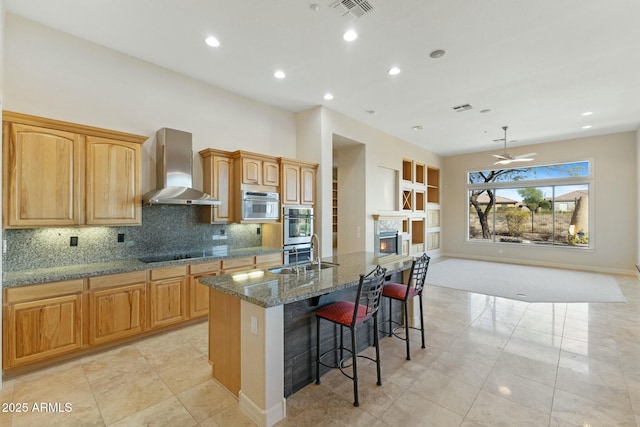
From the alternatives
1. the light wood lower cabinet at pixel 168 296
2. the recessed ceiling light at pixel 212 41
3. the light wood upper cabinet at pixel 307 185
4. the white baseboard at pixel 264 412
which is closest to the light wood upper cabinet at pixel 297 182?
the light wood upper cabinet at pixel 307 185

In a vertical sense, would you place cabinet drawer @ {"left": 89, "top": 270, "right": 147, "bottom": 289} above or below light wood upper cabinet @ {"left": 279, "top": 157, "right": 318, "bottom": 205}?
below

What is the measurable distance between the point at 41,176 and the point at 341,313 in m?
3.22

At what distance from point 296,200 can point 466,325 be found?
3153mm

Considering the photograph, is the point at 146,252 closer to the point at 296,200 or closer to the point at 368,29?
the point at 296,200

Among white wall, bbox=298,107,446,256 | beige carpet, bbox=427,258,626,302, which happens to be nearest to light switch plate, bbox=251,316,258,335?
white wall, bbox=298,107,446,256

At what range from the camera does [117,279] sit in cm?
307

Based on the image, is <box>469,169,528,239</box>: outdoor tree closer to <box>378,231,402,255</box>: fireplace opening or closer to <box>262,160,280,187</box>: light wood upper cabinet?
<box>378,231,402,255</box>: fireplace opening

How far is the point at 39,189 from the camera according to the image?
2.80 meters

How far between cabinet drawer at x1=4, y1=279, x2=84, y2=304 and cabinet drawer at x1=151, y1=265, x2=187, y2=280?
665 mm

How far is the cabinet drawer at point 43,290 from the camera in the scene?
2512 mm

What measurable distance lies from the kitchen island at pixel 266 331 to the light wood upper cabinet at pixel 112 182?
173 centimetres

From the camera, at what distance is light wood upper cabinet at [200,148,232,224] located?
420cm

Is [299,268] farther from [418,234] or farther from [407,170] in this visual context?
[418,234]

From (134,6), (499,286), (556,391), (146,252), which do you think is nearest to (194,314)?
(146,252)
